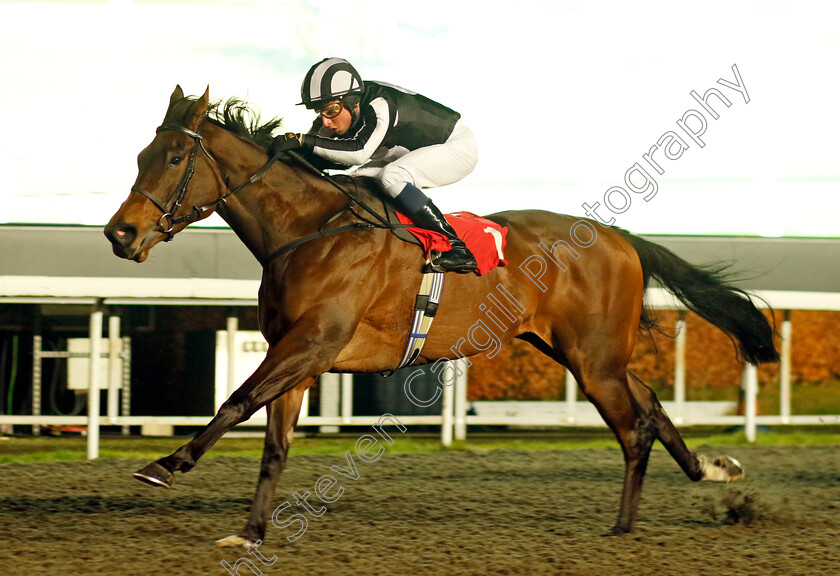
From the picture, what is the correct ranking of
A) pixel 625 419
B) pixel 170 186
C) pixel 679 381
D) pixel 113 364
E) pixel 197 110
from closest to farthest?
pixel 170 186, pixel 197 110, pixel 625 419, pixel 113 364, pixel 679 381

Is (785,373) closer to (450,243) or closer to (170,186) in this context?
(450,243)

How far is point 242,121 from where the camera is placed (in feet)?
13.0

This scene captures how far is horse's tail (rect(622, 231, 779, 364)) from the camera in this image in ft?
15.8

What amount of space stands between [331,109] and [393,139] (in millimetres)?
339

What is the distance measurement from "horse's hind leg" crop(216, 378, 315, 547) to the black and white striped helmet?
112 centimetres

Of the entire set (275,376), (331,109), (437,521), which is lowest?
(437,521)

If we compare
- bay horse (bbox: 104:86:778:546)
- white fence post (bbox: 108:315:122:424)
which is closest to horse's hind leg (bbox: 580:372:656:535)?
bay horse (bbox: 104:86:778:546)

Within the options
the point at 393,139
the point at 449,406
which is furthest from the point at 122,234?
the point at 449,406

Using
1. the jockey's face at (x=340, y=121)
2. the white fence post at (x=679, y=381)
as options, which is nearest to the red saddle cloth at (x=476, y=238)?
the jockey's face at (x=340, y=121)

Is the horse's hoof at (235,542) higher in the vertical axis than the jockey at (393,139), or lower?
lower

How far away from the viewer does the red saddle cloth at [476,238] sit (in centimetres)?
392

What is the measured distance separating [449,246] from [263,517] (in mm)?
1315

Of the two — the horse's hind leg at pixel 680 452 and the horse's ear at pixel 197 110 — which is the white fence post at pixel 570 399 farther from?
the horse's ear at pixel 197 110

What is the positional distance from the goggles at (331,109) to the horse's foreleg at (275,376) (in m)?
0.87
